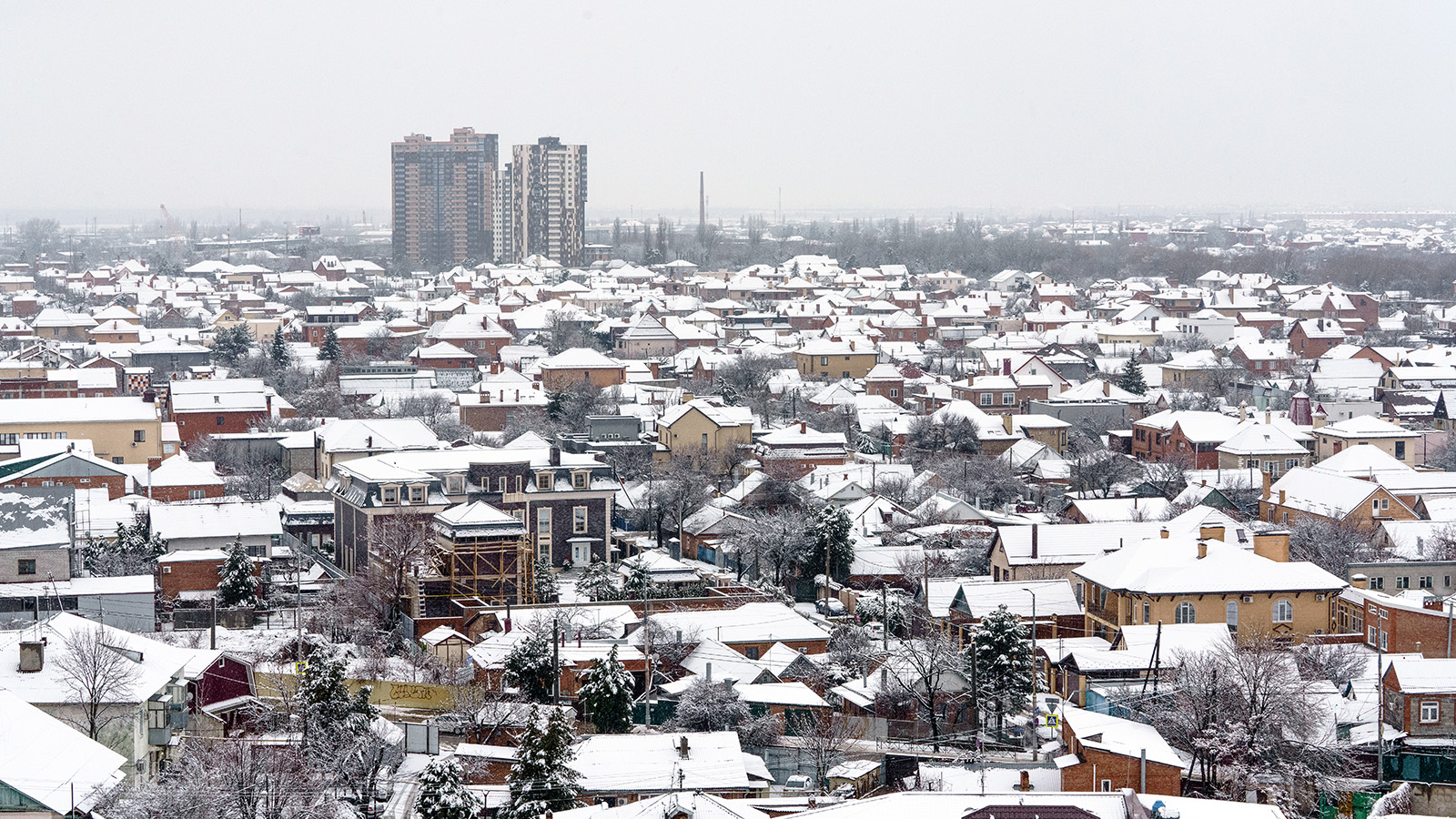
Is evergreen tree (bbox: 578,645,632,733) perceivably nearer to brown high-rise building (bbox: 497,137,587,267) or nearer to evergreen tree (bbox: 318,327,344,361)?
evergreen tree (bbox: 318,327,344,361)

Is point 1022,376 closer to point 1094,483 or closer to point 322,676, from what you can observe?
point 1094,483

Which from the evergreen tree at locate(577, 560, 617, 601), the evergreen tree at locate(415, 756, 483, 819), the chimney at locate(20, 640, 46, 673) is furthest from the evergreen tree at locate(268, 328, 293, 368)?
the evergreen tree at locate(415, 756, 483, 819)

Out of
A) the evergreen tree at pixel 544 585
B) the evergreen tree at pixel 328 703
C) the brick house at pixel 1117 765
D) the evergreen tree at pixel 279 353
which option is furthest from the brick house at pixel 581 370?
the brick house at pixel 1117 765

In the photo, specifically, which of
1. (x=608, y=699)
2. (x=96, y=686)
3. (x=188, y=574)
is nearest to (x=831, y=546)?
(x=608, y=699)

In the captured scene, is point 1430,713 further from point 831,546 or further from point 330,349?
point 330,349

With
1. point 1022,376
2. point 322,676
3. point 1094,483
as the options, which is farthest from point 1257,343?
point 322,676

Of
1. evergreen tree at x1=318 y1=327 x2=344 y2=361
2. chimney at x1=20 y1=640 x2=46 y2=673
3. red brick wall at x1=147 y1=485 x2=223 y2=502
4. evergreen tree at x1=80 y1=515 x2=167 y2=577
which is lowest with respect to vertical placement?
evergreen tree at x1=318 y1=327 x2=344 y2=361
